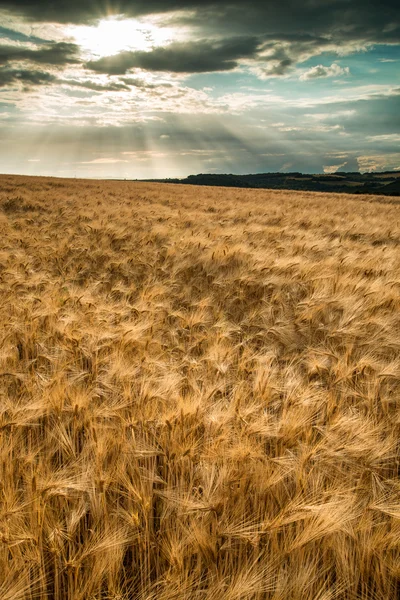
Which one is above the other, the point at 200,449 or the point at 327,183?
the point at 327,183

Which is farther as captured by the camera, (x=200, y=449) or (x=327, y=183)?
(x=327, y=183)

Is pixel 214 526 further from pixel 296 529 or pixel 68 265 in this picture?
pixel 68 265

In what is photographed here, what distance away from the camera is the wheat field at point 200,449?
115cm

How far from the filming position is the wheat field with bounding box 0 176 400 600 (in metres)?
1.15

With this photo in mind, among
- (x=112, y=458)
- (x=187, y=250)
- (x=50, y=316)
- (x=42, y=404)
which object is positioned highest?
(x=187, y=250)

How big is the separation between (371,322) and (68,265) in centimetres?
418

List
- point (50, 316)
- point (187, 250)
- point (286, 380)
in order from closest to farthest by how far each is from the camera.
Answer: point (286, 380)
point (50, 316)
point (187, 250)

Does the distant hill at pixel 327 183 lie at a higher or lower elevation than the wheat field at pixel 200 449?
higher

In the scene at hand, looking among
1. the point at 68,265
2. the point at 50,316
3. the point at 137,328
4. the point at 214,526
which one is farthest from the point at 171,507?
the point at 68,265

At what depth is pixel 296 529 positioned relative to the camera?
4.08ft

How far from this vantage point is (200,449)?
1629mm

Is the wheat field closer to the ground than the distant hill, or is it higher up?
closer to the ground

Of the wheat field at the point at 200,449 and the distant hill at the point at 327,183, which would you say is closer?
the wheat field at the point at 200,449

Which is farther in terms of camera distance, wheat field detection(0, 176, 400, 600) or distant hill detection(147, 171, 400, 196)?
distant hill detection(147, 171, 400, 196)
